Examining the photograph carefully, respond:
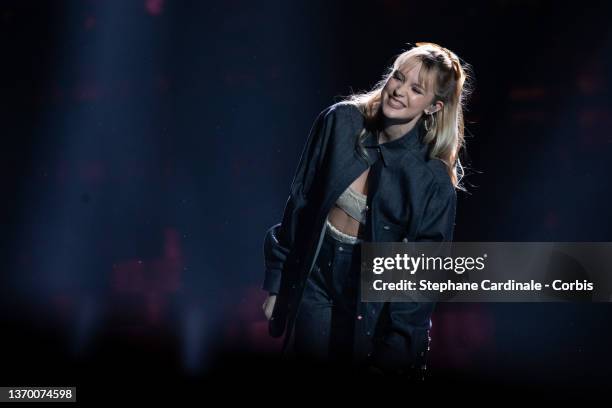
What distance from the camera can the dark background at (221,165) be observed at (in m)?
3.10

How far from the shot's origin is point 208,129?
3621mm

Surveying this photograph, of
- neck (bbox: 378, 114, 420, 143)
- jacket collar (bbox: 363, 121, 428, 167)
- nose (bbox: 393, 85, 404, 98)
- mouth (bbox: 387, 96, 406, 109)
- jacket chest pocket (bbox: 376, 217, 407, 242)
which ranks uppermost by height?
nose (bbox: 393, 85, 404, 98)

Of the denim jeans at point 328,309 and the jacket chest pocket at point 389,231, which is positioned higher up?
the jacket chest pocket at point 389,231

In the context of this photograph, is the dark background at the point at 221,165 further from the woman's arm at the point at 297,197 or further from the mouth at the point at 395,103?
the mouth at the point at 395,103

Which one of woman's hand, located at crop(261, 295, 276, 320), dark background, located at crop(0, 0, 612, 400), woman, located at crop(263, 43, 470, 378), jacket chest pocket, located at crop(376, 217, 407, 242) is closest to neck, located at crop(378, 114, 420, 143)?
woman, located at crop(263, 43, 470, 378)

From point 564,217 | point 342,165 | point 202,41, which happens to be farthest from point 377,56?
point 342,165

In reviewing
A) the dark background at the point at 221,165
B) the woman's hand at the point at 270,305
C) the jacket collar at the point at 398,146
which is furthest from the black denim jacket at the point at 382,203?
the dark background at the point at 221,165

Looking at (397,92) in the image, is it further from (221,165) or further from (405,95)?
(221,165)

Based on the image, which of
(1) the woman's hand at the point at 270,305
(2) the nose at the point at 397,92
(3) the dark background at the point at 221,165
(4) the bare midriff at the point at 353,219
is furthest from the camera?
(3) the dark background at the point at 221,165

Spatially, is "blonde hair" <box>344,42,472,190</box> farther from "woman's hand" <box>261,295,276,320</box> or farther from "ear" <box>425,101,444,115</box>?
"woman's hand" <box>261,295,276,320</box>

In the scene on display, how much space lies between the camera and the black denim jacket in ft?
6.50

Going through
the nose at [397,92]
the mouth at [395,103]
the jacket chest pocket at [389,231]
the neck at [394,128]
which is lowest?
the jacket chest pocket at [389,231]

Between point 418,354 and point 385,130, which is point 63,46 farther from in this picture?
point 418,354

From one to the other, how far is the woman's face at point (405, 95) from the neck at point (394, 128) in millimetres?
52
